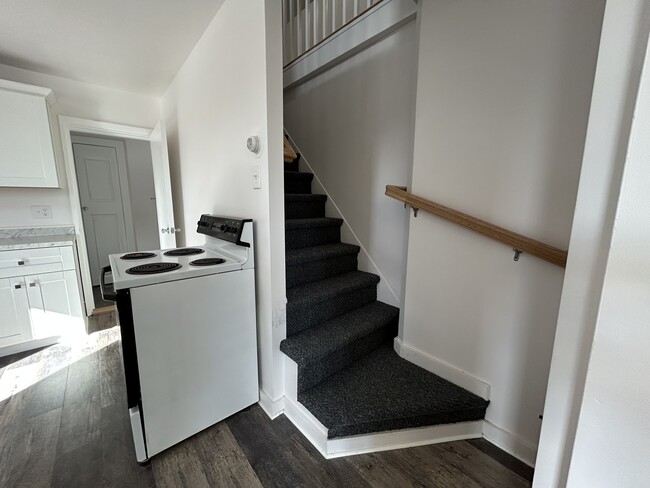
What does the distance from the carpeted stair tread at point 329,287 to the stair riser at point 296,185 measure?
984 mm

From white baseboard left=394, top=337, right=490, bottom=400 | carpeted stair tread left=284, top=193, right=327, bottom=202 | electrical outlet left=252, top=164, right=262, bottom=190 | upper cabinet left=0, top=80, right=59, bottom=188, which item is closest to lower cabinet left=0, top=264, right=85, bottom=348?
upper cabinet left=0, top=80, right=59, bottom=188

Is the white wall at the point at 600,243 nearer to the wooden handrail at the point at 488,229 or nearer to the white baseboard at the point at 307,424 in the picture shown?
the wooden handrail at the point at 488,229

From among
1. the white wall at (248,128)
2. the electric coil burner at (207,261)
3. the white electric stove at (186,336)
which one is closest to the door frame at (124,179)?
the white wall at (248,128)

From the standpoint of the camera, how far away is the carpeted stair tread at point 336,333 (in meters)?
1.43

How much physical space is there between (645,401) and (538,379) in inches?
31.1

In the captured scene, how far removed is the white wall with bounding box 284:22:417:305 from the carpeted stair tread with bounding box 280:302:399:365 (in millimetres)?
189

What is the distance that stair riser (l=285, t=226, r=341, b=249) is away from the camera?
208 centimetres

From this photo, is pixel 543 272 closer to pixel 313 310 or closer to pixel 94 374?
pixel 313 310

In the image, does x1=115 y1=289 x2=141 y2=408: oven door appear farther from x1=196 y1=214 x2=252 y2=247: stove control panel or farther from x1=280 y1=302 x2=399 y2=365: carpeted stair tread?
x1=280 y1=302 x2=399 y2=365: carpeted stair tread

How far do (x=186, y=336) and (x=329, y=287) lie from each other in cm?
91

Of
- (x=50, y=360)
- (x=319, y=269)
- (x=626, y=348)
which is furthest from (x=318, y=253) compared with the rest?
(x=50, y=360)

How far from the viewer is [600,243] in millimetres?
598

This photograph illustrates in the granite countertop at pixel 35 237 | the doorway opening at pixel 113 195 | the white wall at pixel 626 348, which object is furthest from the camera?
the doorway opening at pixel 113 195

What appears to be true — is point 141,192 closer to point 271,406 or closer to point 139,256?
point 139,256
